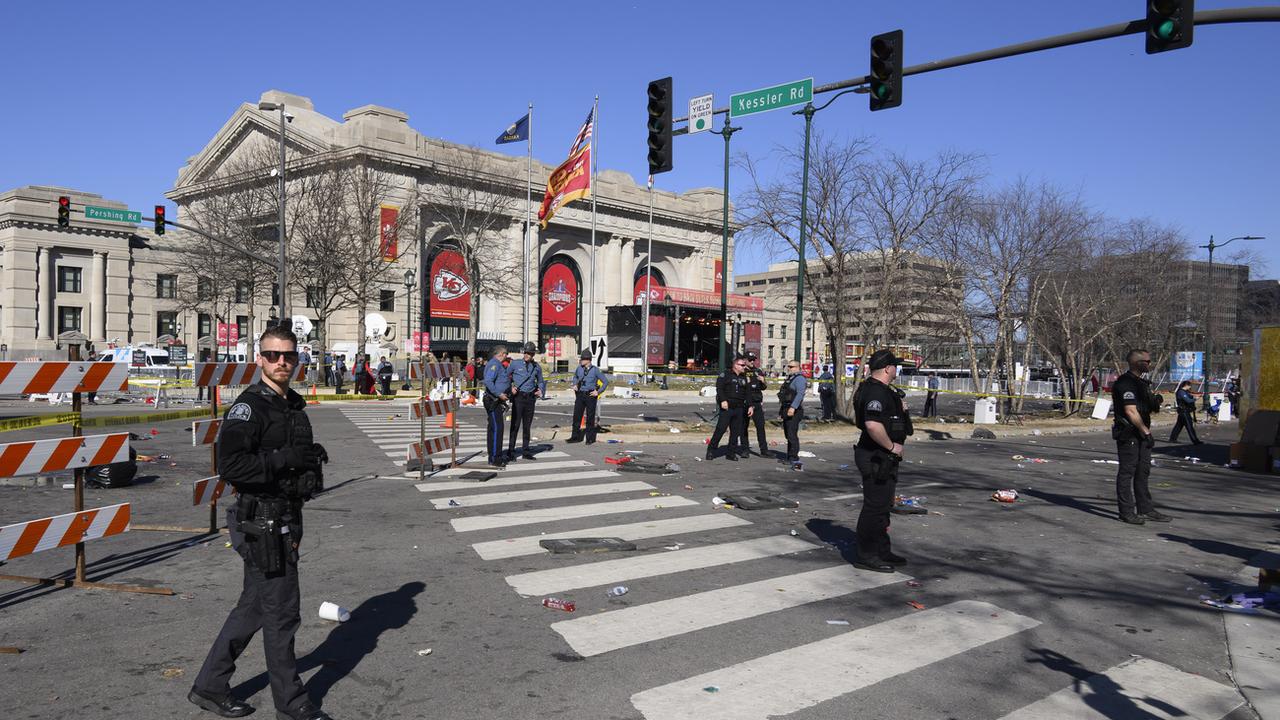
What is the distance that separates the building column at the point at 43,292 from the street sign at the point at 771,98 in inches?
2325

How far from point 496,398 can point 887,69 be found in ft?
24.8

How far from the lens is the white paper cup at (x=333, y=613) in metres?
5.50

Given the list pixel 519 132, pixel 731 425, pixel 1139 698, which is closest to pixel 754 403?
pixel 731 425

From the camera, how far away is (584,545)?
7.68 m

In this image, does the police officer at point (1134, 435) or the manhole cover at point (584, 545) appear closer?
the manhole cover at point (584, 545)

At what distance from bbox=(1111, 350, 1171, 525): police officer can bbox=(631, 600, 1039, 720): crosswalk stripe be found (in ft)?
14.6

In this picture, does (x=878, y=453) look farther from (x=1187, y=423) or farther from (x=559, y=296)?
(x=559, y=296)

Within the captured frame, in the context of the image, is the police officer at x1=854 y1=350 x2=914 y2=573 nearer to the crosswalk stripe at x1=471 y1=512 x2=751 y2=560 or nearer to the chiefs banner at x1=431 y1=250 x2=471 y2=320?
the crosswalk stripe at x1=471 y1=512 x2=751 y2=560

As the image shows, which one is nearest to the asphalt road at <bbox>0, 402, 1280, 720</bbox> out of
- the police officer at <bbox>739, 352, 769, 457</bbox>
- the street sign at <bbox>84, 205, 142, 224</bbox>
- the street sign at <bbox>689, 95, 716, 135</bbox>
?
the police officer at <bbox>739, 352, 769, 457</bbox>

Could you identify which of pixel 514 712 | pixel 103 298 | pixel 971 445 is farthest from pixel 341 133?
pixel 514 712

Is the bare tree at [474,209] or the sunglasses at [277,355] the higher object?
the bare tree at [474,209]

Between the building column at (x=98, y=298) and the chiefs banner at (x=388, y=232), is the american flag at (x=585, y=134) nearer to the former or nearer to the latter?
the chiefs banner at (x=388, y=232)

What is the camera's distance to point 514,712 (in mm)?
4215

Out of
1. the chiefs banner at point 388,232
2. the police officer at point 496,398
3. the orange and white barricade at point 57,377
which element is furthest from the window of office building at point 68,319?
the orange and white barricade at point 57,377
